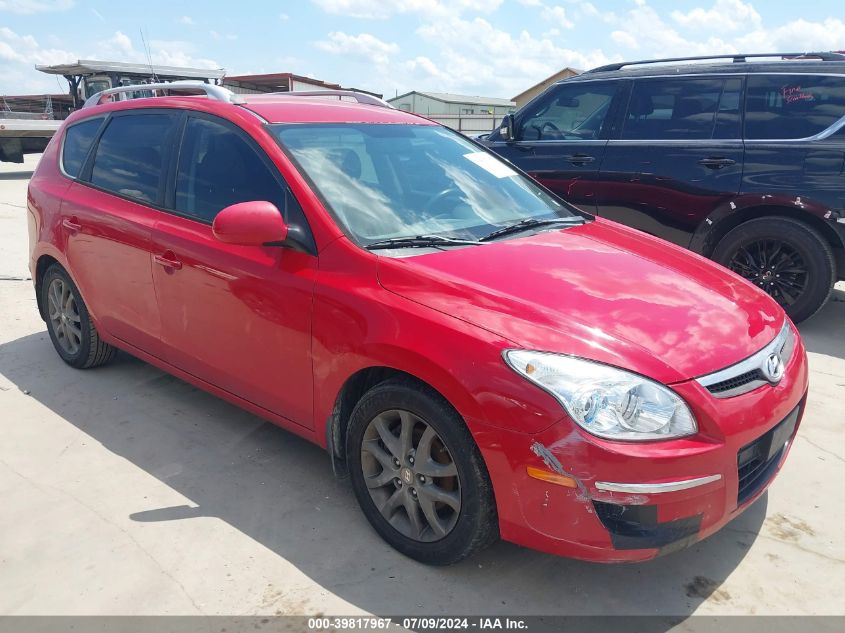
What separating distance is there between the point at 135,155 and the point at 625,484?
10.4ft

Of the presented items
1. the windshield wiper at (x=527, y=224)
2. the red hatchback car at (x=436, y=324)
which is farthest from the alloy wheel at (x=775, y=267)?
the windshield wiper at (x=527, y=224)

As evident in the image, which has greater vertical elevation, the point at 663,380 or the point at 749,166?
the point at 749,166

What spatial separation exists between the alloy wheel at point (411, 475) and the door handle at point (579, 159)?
4110 millimetres

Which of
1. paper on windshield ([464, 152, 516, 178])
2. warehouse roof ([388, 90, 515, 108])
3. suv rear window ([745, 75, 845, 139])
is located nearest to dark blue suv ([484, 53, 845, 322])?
suv rear window ([745, 75, 845, 139])

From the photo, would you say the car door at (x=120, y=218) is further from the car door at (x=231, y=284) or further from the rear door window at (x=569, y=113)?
the rear door window at (x=569, y=113)

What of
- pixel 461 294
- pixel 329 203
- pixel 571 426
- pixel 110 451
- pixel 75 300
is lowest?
pixel 110 451

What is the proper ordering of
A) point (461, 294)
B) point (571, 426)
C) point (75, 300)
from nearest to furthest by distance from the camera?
point (571, 426), point (461, 294), point (75, 300)

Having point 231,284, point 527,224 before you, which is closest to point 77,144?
point 231,284

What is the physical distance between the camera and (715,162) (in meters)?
5.36

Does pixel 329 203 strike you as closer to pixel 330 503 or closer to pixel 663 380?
pixel 330 503

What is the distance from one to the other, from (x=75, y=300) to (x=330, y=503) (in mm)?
2370

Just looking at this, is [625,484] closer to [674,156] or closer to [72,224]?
[72,224]

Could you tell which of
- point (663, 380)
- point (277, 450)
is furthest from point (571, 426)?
point (277, 450)

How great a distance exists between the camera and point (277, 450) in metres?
3.50
